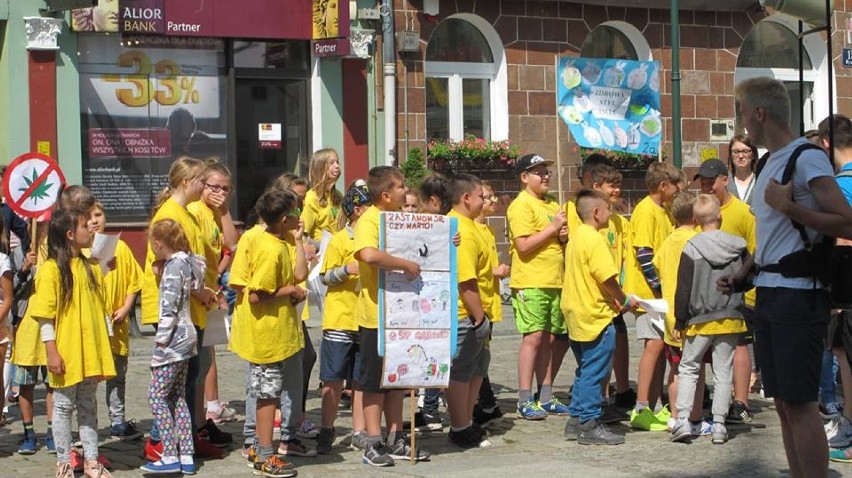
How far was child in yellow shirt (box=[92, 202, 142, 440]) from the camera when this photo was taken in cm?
902

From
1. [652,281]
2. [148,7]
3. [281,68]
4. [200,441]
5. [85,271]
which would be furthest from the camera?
[281,68]

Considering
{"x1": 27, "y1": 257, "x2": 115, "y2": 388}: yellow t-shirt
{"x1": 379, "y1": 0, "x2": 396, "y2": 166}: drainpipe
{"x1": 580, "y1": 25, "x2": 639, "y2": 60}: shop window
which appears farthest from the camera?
{"x1": 580, "y1": 25, "x2": 639, "y2": 60}: shop window

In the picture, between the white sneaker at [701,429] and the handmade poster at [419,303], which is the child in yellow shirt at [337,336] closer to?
the handmade poster at [419,303]

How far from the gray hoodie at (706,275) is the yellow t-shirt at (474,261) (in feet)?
4.09

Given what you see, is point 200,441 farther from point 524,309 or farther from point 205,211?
point 524,309

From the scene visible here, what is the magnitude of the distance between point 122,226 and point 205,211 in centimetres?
922

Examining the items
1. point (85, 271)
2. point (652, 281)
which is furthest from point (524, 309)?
point (85, 271)

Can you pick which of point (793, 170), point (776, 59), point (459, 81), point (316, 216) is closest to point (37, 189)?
point (316, 216)

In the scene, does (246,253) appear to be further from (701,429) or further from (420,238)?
(701,429)

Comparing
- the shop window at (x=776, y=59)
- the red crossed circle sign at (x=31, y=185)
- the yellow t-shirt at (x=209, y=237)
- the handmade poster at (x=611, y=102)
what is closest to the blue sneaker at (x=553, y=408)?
the yellow t-shirt at (x=209, y=237)

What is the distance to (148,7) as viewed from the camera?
17828 mm

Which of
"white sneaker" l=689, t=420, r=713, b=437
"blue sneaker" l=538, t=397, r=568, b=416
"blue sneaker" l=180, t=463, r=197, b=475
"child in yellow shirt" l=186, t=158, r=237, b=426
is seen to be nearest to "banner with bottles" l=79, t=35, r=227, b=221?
"child in yellow shirt" l=186, t=158, r=237, b=426

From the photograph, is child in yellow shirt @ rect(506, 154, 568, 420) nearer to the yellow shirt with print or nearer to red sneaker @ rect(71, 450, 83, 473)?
the yellow shirt with print

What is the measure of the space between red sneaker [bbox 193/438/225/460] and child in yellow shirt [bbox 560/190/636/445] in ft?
7.49
